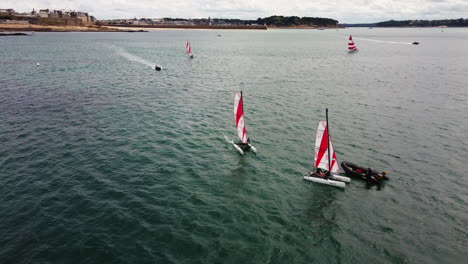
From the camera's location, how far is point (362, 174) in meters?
35.9

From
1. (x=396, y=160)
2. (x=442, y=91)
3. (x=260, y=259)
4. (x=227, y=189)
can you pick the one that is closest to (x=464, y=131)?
(x=396, y=160)

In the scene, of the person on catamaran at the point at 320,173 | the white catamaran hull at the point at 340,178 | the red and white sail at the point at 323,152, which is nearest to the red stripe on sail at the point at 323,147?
the red and white sail at the point at 323,152

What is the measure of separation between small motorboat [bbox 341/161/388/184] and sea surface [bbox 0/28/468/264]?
4.08ft

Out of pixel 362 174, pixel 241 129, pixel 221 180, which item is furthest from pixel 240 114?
pixel 362 174

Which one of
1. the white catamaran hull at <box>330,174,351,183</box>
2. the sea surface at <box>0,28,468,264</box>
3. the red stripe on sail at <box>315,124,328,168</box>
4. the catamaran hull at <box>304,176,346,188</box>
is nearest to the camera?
the sea surface at <box>0,28,468,264</box>

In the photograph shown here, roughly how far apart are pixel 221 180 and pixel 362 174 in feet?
54.5

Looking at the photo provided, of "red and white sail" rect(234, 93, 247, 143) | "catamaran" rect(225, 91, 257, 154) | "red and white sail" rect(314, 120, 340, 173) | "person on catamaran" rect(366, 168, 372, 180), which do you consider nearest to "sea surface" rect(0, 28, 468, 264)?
"person on catamaran" rect(366, 168, 372, 180)

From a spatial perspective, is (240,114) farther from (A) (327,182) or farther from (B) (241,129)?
(A) (327,182)

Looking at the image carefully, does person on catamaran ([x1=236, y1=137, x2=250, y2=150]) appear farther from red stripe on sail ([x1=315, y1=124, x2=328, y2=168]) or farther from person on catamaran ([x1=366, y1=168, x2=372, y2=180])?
person on catamaran ([x1=366, y1=168, x2=372, y2=180])

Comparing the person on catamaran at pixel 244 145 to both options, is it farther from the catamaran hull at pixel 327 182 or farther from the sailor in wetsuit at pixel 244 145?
the catamaran hull at pixel 327 182

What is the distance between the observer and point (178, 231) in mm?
27172

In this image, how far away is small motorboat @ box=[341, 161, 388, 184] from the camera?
116ft

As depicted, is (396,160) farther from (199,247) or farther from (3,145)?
(3,145)

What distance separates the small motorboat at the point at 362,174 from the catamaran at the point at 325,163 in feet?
3.78
